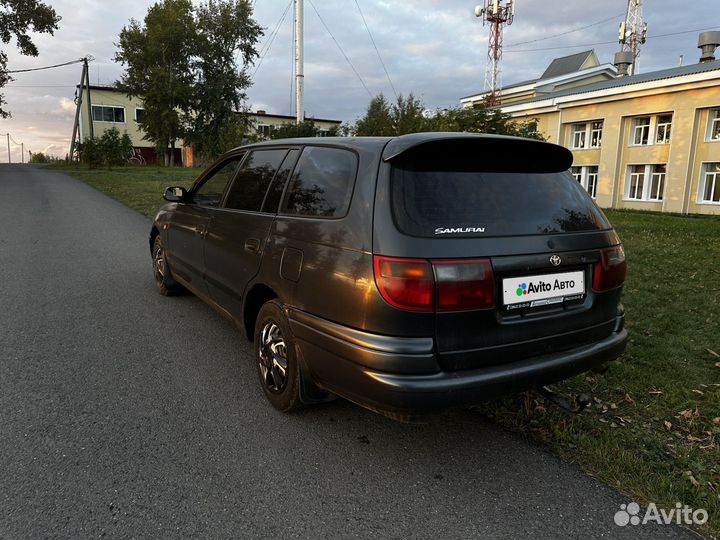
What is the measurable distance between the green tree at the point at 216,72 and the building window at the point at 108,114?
13.4m

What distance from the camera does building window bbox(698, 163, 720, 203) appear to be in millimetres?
24734

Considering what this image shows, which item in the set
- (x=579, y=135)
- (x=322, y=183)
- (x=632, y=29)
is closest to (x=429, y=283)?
(x=322, y=183)

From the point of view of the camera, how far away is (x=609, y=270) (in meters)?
2.91

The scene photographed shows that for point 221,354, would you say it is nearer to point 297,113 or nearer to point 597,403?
point 597,403

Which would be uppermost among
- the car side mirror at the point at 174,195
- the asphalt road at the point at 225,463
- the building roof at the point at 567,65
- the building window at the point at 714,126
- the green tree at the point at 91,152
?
the building roof at the point at 567,65

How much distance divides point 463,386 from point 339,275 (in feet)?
2.63

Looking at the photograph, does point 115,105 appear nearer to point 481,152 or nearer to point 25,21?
point 25,21

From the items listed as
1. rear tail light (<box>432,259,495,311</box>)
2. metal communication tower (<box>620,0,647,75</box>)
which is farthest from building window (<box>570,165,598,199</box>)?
rear tail light (<box>432,259,495,311</box>)

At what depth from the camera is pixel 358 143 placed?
2.85 metres

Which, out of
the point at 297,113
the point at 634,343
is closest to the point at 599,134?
the point at 297,113

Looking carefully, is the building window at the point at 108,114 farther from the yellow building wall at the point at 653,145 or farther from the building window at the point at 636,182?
the building window at the point at 636,182

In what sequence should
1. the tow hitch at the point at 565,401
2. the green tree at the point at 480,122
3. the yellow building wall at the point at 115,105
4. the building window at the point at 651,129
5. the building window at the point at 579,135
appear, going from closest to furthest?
the tow hitch at the point at 565,401
the green tree at the point at 480,122
the building window at the point at 651,129
the building window at the point at 579,135
the yellow building wall at the point at 115,105

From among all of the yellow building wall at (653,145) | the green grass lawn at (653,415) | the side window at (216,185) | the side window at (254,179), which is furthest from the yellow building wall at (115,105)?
the green grass lawn at (653,415)

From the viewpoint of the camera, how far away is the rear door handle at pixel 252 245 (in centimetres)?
338
